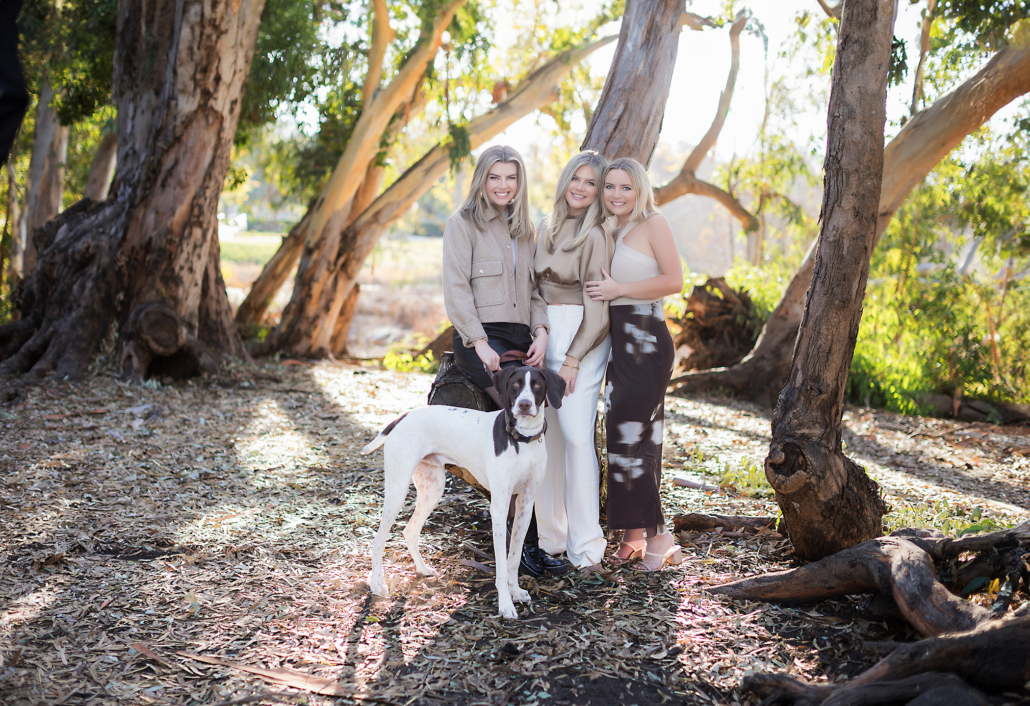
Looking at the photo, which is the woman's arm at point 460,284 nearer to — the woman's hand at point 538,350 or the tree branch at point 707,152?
the woman's hand at point 538,350

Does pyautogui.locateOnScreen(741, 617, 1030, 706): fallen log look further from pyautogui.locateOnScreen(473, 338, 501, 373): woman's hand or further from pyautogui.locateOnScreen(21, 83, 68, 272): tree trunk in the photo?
pyautogui.locateOnScreen(21, 83, 68, 272): tree trunk

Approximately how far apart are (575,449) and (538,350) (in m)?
0.54

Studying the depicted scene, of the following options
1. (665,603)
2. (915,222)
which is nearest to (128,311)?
(665,603)

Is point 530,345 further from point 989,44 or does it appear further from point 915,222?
point 915,222

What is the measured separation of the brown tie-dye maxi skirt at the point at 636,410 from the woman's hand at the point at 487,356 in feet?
2.13

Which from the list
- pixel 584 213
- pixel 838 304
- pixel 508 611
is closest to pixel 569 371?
pixel 584 213

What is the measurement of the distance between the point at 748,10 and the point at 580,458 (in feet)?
28.2

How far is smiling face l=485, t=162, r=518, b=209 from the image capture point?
11.4 ft

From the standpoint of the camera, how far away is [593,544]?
3.63m

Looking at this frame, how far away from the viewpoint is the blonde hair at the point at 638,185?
11.7 ft

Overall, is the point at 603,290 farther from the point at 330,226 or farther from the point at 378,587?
the point at 330,226

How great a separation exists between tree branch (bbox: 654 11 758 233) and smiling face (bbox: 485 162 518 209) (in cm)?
696

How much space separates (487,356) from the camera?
135 inches

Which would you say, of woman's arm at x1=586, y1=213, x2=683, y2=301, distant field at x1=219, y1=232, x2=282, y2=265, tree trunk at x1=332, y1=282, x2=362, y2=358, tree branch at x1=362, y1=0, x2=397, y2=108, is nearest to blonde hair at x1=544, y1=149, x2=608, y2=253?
woman's arm at x1=586, y1=213, x2=683, y2=301
